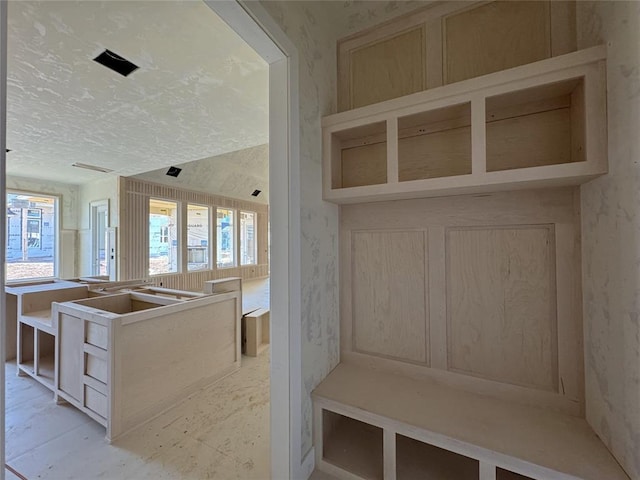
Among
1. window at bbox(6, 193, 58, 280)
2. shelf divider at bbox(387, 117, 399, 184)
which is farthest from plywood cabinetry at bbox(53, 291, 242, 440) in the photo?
window at bbox(6, 193, 58, 280)

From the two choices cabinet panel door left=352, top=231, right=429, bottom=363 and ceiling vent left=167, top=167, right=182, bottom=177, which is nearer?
cabinet panel door left=352, top=231, right=429, bottom=363

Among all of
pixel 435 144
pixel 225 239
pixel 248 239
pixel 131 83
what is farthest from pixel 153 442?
pixel 248 239

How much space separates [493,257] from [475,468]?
1053mm

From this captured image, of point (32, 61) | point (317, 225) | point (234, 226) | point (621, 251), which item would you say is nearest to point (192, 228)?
point (234, 226)

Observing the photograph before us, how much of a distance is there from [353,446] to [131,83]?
3045 millimetres

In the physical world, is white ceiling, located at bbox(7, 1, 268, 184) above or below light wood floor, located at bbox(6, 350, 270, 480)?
above

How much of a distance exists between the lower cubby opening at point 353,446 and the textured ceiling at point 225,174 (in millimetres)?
5383

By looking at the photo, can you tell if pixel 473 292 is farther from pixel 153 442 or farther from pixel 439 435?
pixel 153 442

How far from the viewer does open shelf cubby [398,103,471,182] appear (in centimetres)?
140

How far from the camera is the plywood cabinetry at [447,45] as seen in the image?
1246 mm

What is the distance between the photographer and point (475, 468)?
1.32m

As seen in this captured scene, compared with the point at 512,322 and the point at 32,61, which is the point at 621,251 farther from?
the point at 32,61

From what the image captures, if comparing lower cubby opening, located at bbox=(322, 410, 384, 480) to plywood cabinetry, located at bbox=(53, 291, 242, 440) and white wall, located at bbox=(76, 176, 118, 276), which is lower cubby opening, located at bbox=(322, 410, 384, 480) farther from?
white wall, located at bbox=(76, 176, 118, 276)

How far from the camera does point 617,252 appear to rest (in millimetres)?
950
